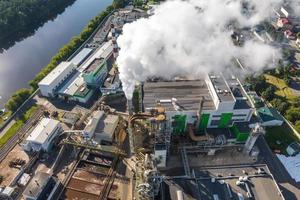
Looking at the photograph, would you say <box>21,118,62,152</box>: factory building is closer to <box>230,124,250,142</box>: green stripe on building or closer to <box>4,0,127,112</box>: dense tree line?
<box>4,0,127,112</box>: dense tree line

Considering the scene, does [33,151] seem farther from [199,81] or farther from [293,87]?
[293,87]

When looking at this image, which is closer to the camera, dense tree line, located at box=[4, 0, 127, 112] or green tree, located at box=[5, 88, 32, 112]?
green tree, located at box=[5, 88, 32, 112]

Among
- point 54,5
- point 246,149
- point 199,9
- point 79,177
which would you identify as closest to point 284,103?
point 246,149

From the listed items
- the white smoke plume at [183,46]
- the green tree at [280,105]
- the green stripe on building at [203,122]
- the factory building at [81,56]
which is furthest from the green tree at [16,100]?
the green tree at [280,105]

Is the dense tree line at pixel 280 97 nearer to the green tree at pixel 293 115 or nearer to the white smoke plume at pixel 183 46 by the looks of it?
the green tree at pixel 293 115

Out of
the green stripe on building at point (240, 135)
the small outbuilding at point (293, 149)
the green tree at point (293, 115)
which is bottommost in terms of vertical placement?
the small outbuilding at point (293, 149)

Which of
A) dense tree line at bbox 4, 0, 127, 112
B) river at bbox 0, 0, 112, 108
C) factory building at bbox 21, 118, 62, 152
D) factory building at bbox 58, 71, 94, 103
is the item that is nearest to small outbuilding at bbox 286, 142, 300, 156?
factory building at bbox 58, 71, 94, 103
